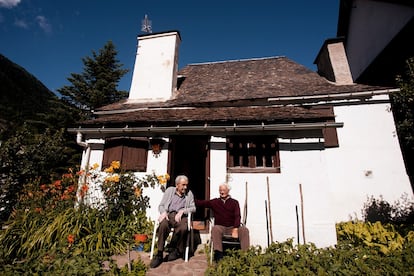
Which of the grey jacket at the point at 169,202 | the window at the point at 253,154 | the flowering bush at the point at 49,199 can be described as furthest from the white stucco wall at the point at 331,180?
the flowering bush at the point at 49,199

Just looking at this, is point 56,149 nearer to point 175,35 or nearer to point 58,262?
point 58,262

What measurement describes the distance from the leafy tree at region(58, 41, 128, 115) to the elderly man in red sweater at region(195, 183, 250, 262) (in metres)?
13.2

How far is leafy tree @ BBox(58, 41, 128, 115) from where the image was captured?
13766mm

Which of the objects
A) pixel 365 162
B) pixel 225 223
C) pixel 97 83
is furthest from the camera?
pixel 97 83

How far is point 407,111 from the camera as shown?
4816 millimetres

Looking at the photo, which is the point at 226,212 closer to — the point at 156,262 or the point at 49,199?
the point at 156,262

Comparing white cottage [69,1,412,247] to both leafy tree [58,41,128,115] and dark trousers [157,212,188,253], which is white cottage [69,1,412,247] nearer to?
dark trousers [157,212,188,253]

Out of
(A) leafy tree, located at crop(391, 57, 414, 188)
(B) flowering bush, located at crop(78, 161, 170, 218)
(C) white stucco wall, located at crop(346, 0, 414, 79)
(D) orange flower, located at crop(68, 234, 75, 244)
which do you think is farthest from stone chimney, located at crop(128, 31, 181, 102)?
(C) white stucco wall, located at crop(346, 0, 414, 79)

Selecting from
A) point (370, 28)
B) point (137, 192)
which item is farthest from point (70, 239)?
point (370, 28)

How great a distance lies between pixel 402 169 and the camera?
19.3 ft

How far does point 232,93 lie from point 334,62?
4.74 metres

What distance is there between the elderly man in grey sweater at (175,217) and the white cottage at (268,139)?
85 centimetres

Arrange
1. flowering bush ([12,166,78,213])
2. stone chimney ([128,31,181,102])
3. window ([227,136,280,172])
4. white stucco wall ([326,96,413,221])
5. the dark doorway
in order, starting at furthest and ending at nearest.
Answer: stone chimney ([128,31,181,102]), the dark doorway, white stucco wall ([326,96,413,221]), window ([227,136,280,172]), flowering bush ([12,166,78,213])

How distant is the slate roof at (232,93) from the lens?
19.3 ft
